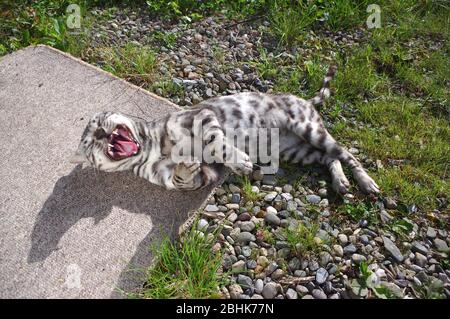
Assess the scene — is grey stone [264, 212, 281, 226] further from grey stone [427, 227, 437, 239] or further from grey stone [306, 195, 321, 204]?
grey stone [427, 227, 437, 239]

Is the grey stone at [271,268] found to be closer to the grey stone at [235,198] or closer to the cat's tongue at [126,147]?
the grey stone at [235,198]

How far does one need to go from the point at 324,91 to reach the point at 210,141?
1.41m

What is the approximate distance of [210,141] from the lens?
3412 millimetres

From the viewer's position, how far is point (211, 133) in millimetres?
3410

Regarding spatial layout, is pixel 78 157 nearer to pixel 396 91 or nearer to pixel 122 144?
pixel 122 144

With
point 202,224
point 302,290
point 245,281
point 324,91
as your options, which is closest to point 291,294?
point 302,290

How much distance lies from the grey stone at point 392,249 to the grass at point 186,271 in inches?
48.8

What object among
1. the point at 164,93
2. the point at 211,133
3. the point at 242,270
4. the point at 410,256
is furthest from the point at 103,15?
the point at 410,256

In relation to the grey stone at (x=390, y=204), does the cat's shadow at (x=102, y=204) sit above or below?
below

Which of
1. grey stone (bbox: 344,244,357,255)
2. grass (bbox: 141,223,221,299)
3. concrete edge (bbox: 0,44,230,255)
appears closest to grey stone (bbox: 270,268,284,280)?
grass (bbox: 141,223,221,299)

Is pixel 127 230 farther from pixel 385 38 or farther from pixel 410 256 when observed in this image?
pixel 385 38

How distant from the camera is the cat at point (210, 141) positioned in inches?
132

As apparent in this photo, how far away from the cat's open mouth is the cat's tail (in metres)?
1.79

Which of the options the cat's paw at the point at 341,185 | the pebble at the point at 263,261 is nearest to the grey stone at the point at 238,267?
the pebble at the point at 263,261
